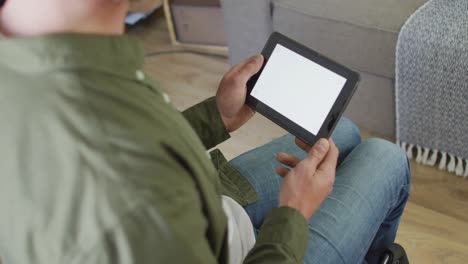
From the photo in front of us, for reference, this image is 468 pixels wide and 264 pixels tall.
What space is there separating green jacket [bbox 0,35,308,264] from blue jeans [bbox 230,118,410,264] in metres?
0.37

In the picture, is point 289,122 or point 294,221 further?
point 289,122

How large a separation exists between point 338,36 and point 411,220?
50 centimetres

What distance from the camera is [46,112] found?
37 cm

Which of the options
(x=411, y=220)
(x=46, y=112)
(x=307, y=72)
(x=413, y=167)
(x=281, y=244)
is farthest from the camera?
(x=413, y=167)

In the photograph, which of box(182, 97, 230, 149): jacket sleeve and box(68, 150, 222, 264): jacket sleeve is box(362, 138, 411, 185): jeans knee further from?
box(68, 150, 222, 264): jacket sleeve

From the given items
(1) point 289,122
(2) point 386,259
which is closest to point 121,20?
(1) point 289,122

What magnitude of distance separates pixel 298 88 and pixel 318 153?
0.18 metres

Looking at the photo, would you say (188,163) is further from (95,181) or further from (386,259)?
(386,259)

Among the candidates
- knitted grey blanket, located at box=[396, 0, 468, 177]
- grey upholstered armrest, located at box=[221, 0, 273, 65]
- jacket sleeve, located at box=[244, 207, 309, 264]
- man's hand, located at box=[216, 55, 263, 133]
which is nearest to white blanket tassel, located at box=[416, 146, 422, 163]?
knitted grey blanket, located at box=[396, 0, 468, 177]

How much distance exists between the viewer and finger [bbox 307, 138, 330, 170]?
0.67 meters

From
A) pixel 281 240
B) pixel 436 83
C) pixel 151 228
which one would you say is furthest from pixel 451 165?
pixel 151 228

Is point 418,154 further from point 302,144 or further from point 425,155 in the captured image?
point 302,144

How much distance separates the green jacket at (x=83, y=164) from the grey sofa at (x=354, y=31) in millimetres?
922

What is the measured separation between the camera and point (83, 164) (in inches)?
14.6
